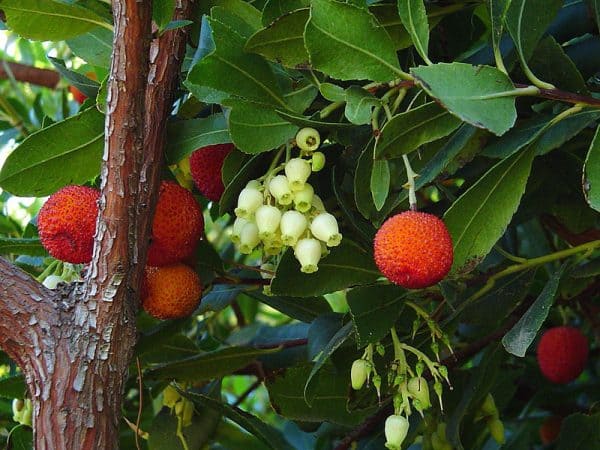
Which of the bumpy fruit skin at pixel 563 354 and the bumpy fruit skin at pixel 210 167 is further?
the bumpy fruit skin at pixel 563 354

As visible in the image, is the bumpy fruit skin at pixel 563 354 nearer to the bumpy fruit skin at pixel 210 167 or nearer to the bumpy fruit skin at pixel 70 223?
the bumpy fruit skin at pixel 210 167

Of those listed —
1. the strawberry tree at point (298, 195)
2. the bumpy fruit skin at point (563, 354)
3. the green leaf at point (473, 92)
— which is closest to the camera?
the green leaf at point (473, 92)

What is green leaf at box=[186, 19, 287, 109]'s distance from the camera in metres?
0.96

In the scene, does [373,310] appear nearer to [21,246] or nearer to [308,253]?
[308,253]

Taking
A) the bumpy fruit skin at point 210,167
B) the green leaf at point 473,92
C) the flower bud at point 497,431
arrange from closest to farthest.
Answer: the green leaf at point 473,92
the bumpy fruit skin at point 210,167
the flower bud at point 497,431

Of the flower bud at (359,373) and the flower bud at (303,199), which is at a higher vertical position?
the flower bud at (303,199)

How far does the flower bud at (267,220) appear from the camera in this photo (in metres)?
0.98

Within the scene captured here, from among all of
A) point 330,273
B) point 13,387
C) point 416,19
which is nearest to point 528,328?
point 330,273

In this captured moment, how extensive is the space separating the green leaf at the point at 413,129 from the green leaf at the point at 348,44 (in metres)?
0.05

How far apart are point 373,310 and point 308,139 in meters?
0.24

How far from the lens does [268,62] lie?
1.07 meters

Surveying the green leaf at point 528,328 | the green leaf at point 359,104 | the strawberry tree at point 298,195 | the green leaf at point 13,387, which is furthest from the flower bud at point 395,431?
the green leaf at point 13,387

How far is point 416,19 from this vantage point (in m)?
0.94

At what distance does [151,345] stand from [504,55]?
60cm
